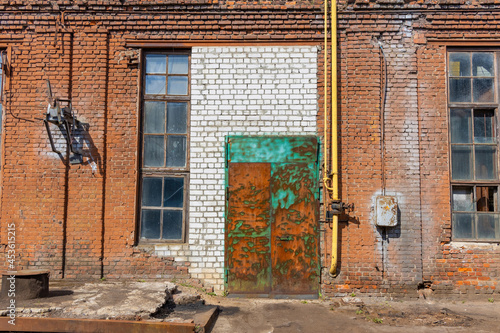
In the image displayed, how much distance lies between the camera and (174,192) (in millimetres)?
6359

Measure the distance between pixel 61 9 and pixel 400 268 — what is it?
7.07 meters

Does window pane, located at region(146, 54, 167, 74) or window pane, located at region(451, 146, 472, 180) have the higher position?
window pane, located at region(146, 54, 167, 74)

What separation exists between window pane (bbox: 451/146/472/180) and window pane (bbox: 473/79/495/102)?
0.87 metres

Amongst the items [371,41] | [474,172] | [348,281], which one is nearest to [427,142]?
[474,172]

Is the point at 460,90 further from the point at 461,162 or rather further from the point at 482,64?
the point at 461,162

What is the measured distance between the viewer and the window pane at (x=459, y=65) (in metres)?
6.39

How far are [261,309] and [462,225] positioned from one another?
11.6 ft

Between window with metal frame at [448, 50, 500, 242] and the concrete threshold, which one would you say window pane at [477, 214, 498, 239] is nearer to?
window with metal frame at [448, 50, 500, 242]

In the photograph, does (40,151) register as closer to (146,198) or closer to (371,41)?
(146,198)

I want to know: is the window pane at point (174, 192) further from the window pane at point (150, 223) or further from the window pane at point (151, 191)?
the window pane at point (150, 223)

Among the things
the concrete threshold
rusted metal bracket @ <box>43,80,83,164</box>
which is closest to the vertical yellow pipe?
the concrete threshold

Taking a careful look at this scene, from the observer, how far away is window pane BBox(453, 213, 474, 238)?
6137 millimetres

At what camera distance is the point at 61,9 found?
6.48 metres

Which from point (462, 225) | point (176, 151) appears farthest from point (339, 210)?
point (176, 151)
